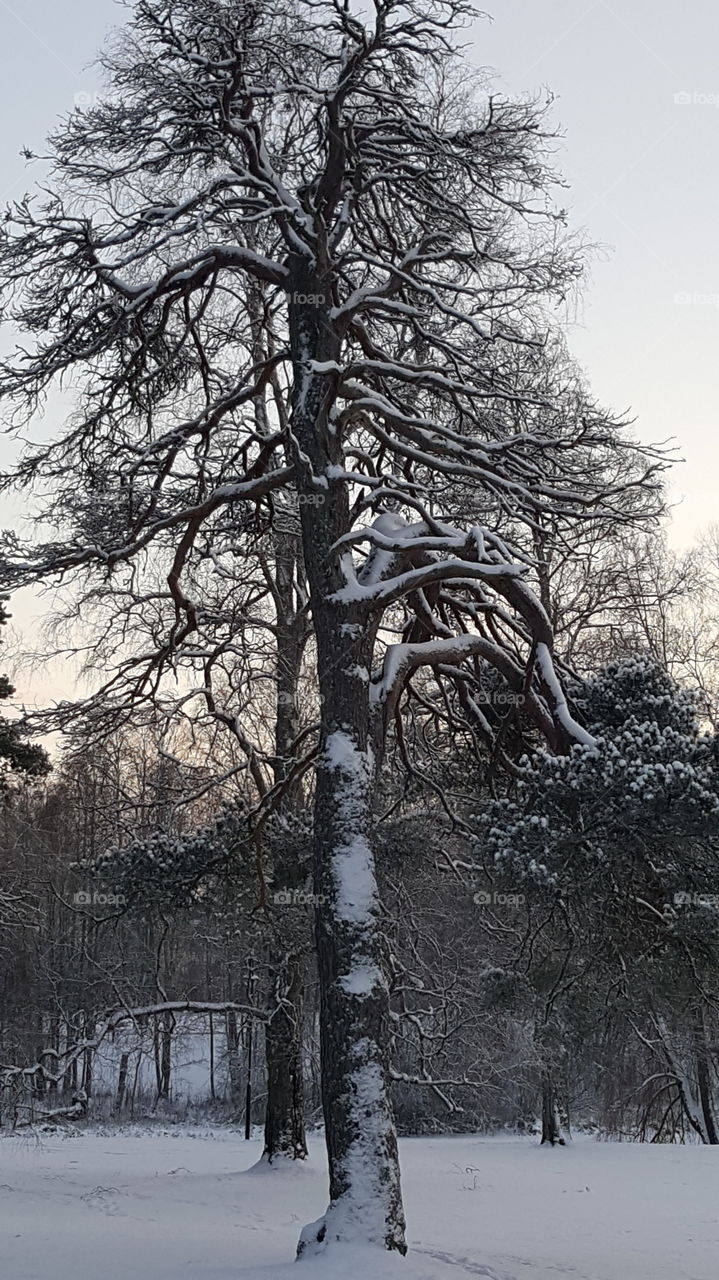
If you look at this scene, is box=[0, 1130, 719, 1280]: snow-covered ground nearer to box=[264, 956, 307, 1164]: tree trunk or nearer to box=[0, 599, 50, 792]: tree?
box=[264, 956, 307, 1164]: tree trunk

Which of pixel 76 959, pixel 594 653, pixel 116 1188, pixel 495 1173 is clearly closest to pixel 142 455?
pixel 116 1188

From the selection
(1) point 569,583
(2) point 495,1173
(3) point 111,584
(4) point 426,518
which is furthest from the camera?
(1) point 569,583

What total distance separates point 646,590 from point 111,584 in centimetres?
1079

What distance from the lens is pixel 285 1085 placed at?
1327 cm

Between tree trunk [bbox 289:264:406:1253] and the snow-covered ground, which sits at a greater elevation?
tree trunk [bbox 289:264:406:1253]

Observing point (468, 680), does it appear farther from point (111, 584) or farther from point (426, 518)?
point (111, 584)

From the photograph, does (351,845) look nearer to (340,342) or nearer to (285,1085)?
(340,342)

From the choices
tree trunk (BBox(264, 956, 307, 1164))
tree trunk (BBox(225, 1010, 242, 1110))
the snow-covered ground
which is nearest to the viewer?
the snow-covered ground

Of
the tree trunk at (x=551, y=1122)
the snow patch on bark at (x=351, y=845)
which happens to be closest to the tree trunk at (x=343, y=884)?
the snow patch on bark at (x=351, y=845)

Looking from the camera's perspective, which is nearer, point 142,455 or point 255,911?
point 142,455

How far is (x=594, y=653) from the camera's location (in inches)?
689

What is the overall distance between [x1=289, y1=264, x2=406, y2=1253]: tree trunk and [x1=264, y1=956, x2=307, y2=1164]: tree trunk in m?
6.45

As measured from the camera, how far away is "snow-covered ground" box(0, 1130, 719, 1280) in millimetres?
7109

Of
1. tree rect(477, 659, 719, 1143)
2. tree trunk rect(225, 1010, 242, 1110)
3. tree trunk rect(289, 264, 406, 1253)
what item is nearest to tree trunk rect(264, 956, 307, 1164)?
tree rect(477, 659, 719, 1143)
